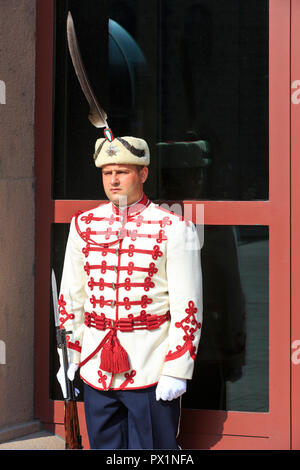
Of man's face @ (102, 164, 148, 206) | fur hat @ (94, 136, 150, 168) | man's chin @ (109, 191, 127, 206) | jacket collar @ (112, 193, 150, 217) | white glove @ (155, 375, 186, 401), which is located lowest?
white glove @ (155, 375, 186, 401)

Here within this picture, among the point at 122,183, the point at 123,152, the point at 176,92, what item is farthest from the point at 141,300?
the point at 176,92

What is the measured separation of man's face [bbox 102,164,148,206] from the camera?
128 inches

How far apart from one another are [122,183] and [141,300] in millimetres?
503

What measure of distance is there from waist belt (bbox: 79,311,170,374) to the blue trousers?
0.44 ft

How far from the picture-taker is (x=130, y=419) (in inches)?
129

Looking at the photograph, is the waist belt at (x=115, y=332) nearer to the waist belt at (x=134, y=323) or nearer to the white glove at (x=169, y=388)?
the waist belt at (x=134, y=323)

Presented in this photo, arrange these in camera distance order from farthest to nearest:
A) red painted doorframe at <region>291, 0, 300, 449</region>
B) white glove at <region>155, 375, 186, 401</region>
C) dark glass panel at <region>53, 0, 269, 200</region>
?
1. dark glass panel at <region>53, 0, 269, 200</region>
2. red painted doorframe at <region>291, 0, 300, 449</region>
3. white glove at <region>155, 375, 186, 401</region>

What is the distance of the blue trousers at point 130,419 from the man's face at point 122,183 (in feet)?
2.67

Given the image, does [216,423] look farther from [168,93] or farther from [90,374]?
[168,93]

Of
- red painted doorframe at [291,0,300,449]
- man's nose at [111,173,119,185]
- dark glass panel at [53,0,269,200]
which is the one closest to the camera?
man's nose at [111,173,119,185]

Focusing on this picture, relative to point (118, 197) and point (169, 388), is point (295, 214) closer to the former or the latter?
point (118, 197)

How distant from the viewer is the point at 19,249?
3840 millimetres

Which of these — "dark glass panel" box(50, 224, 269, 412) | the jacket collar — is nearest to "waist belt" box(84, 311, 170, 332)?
the jacket collar

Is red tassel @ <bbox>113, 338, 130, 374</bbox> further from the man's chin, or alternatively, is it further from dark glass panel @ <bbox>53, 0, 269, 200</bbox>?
dark glass panel @ <bbox>53, 0, 269, 200</bbox>
